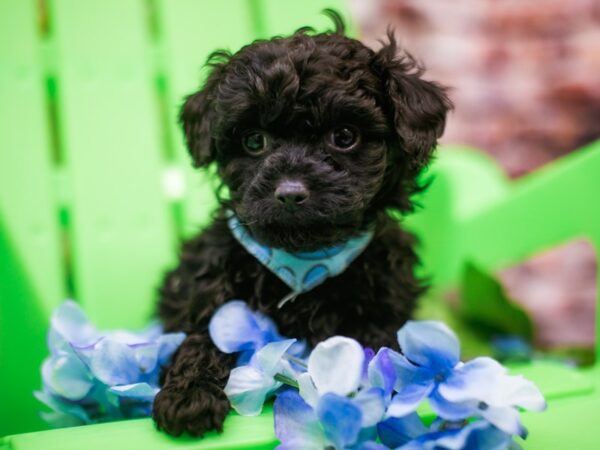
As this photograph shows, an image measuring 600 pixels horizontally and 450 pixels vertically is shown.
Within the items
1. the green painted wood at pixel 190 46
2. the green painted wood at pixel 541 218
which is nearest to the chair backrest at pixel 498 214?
the green painted wood at pixel 541 218

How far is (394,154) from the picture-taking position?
6.77ft

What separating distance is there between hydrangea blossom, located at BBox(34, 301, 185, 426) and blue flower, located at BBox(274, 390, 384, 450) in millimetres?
446

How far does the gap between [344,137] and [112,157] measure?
1.55 meters

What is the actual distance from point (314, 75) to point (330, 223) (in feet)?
1.36

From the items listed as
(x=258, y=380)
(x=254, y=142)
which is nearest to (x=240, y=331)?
(x=258, y=380)

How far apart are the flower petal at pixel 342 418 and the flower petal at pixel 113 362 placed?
0.68 meters

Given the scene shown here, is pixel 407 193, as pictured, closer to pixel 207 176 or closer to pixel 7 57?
pixel 207 176

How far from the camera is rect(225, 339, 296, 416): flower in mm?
1752

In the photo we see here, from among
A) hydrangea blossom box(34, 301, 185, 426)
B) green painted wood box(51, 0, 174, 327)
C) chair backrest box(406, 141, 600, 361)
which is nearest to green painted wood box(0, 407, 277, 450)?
hydrangea blossom box(34, 301, 185, 426)

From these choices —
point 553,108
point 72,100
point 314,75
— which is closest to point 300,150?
point 314,75

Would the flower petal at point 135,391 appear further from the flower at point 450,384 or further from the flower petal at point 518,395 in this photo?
the flower petal at point 518,395

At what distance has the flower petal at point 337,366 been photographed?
5.14 feet

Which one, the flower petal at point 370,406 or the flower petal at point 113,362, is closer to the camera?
the flower petal at point 370,406

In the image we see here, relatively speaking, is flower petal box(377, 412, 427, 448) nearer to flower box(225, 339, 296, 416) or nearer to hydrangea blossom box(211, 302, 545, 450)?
hydrangea blossom box(211, 302, 545, 450)
